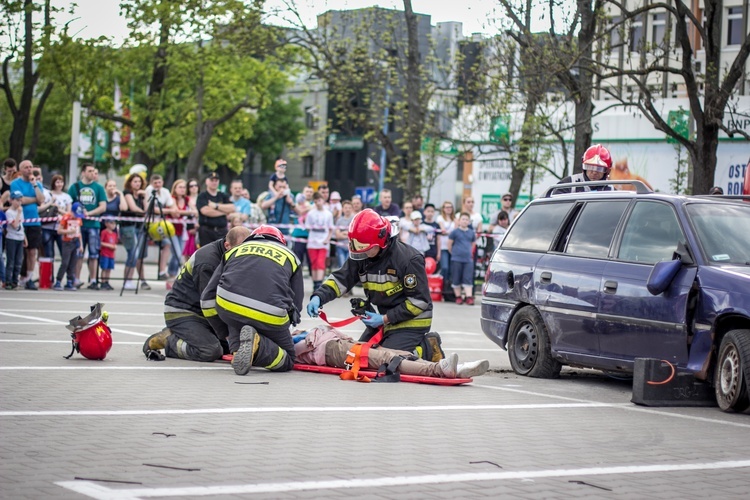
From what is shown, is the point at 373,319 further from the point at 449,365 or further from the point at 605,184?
the point at 605,184

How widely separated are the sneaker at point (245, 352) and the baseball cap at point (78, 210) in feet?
36.1

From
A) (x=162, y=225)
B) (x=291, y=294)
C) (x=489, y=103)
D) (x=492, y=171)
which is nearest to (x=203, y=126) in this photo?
(x=492, y=171)

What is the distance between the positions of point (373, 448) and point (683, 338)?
12.4ft

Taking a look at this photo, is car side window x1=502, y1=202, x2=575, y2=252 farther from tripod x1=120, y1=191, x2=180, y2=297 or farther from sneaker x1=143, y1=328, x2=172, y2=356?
tripod x1=120, y1=191, x2=180, y2=297

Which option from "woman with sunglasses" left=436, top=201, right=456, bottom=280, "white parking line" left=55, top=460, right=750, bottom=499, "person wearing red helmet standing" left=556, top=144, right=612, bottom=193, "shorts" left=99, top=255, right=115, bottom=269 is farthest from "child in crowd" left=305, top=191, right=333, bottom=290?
"white parking line" left=55, top=460, right=750, bottom=499

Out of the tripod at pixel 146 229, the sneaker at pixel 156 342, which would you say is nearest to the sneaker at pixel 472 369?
the sneaker at pixel 156 342

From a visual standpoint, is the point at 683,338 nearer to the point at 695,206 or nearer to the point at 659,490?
the point at 695,206

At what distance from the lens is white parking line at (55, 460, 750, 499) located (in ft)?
18.6

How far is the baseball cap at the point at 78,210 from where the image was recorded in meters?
21.0

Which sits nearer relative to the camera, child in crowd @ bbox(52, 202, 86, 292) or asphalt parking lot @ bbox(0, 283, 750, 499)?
asphalt parking lot @ bbox(0, 283, 750, 499)

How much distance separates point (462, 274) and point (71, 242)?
774cm

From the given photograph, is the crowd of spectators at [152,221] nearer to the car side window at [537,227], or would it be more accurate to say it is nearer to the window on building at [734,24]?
the car side window at [537,227]

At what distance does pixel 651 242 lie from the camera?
35.2 feet

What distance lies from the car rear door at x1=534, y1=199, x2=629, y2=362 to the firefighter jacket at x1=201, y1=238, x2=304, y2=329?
236 centimetres
